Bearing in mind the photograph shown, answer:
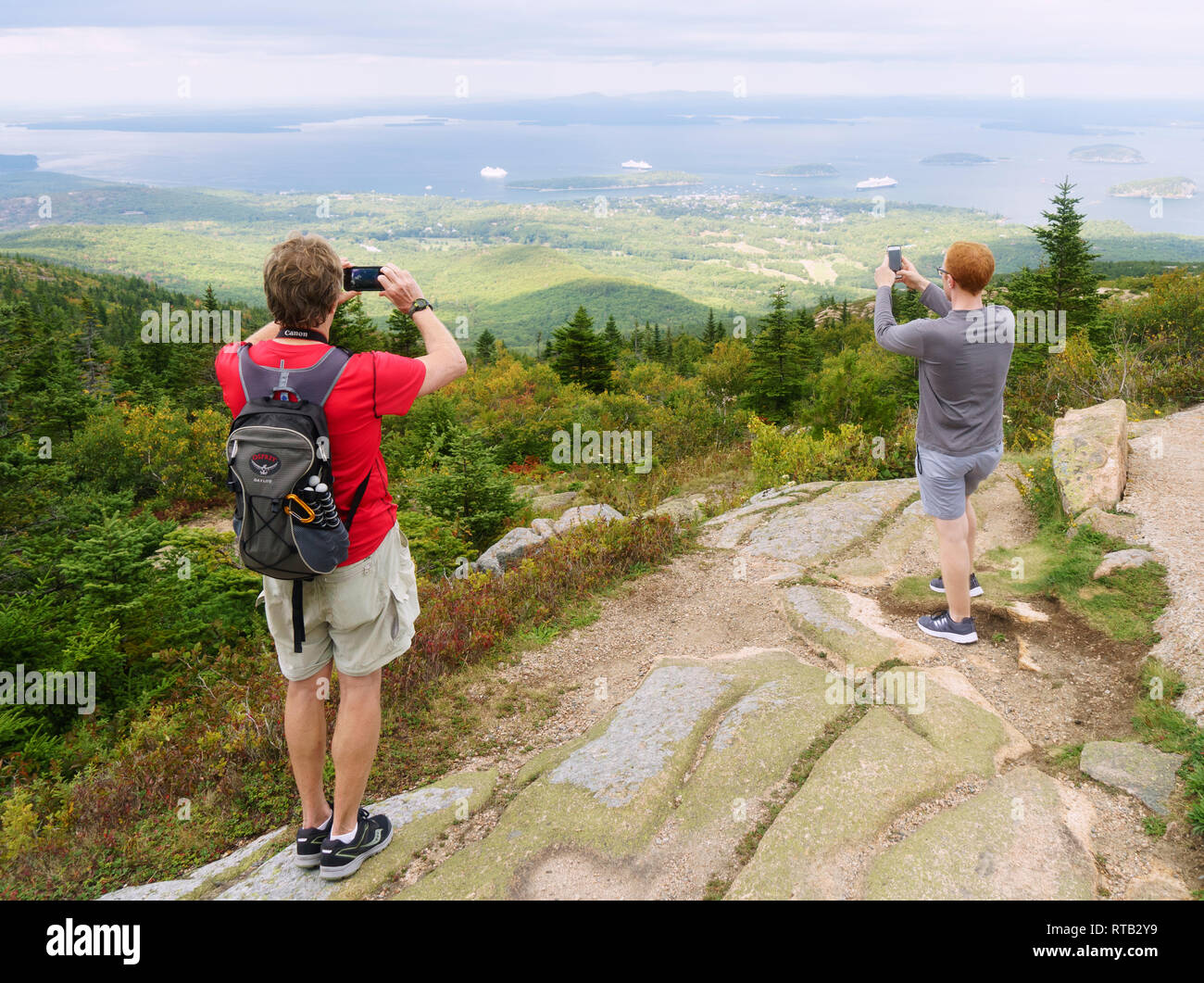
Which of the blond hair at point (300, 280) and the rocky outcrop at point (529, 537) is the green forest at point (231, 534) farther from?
the blond hair at point (300, 280)

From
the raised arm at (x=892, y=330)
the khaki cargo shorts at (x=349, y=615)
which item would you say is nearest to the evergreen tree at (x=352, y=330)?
the raised arm at (x=892, y=330)

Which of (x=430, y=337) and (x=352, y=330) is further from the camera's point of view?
(x=352, y=330)

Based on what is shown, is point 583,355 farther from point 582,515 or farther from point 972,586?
point 972,586

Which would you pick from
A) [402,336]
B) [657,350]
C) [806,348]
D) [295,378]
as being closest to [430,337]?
[295,378]

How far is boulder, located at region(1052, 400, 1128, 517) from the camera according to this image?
→ 687 centimetres

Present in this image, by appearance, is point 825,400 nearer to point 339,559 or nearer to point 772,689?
point 772,689

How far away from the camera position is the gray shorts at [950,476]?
4.73 meters

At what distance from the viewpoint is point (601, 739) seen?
4.21 metres

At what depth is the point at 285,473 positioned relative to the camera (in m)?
2.54

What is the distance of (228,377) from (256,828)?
256 centimetres

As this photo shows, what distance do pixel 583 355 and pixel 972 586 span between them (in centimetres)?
3713

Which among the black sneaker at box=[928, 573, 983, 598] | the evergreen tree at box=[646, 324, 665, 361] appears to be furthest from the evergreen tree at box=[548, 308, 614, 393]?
the black sneaker at box=[928, 573, 983, 598]

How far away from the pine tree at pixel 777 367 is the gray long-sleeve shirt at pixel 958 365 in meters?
28.0

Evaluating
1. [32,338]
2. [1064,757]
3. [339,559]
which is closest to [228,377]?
[339,559]
